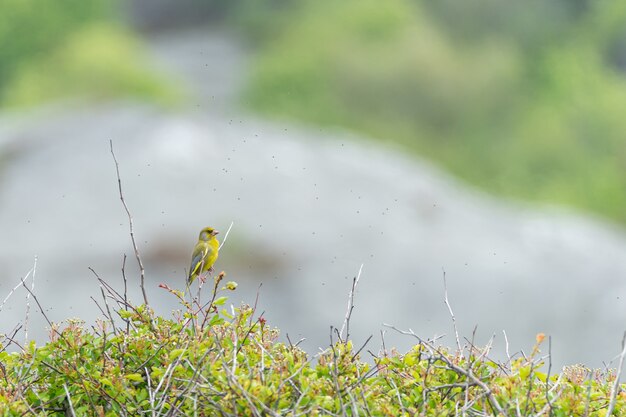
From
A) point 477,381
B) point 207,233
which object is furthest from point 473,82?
point 477,381

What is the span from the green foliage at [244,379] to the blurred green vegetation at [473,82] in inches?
2174

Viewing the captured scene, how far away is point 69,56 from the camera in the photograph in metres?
70.3

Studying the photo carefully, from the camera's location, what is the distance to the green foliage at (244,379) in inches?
164

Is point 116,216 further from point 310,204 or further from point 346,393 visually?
point 346,393

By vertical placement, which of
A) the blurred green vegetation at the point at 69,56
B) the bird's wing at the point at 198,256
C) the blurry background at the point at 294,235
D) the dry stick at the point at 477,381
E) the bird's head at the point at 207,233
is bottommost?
the dry stick at the point at 477,381

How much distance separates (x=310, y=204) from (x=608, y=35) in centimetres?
6614

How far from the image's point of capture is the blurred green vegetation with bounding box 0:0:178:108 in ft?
211

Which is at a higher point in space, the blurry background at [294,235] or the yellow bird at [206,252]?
the blurry background at [294,235]

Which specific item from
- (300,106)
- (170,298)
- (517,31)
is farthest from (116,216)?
(517,31)

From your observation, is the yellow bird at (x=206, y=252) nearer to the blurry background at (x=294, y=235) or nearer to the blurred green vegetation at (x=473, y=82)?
the blurry background at (x=294, y=235)

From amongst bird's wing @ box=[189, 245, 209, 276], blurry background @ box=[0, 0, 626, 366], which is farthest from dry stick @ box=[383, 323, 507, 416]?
blurry background @ box=[0, 0, 626, 366]

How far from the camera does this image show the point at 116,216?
57.9 ft

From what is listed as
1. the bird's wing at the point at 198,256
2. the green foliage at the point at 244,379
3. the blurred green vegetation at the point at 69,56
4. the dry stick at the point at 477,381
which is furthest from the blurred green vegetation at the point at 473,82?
the dry stick at the point at 477,381

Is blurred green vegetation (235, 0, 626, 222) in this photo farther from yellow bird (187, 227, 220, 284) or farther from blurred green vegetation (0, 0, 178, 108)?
yellow bird (187, 227, 220, 284)
